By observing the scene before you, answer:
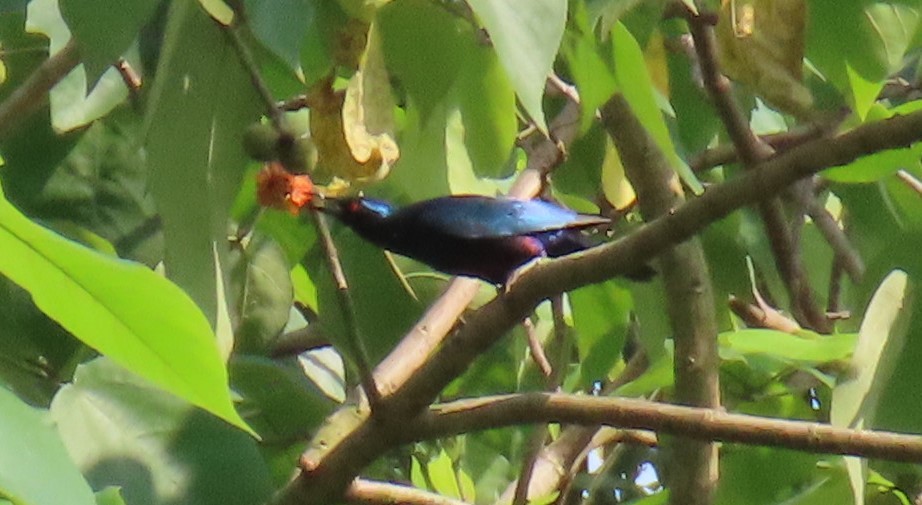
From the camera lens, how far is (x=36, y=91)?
114cm

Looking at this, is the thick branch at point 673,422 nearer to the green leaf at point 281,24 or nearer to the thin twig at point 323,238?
the thin twig at point 323,238

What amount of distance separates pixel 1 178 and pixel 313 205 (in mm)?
435

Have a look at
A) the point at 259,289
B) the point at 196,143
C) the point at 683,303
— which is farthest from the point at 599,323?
the point at 196,143

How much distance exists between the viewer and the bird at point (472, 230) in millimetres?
1302

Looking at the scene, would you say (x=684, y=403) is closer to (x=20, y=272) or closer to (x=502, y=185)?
(x=502, y=185)

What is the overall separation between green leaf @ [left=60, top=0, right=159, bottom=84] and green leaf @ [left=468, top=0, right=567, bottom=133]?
214mm

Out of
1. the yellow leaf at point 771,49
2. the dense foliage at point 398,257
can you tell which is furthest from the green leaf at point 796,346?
the yellow leaf at point 771,49

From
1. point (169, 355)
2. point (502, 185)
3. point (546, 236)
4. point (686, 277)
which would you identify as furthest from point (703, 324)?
point (169, 355)

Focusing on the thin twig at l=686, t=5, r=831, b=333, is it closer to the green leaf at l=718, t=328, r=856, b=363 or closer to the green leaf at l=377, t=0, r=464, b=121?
the green leaf at l=718, t=328, r=856, b=363

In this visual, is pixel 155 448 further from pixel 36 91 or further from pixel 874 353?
pixel 874 353

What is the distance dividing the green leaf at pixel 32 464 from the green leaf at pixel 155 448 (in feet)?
1.25

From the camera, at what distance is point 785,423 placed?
2.63 feet

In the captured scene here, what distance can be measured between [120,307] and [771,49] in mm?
486

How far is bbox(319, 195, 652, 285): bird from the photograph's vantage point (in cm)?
130
